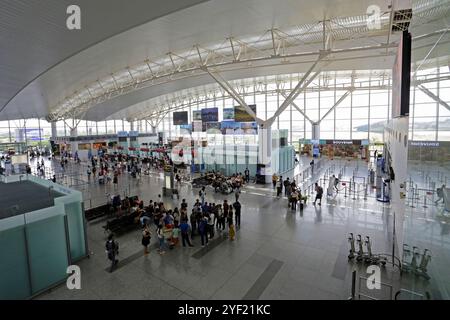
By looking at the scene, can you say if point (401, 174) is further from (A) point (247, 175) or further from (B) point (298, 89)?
(A) point (247, 175)

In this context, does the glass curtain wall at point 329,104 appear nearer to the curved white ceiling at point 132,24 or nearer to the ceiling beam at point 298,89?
the ceiling beam at point 298,89

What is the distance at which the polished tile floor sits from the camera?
547 cm

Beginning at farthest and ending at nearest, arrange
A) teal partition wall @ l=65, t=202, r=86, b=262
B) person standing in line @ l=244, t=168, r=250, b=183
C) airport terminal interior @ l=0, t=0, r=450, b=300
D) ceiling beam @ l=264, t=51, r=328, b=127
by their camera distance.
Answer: person standing in line @ l=244, t=168, r=250, b=183
ceiling beam @ l=264, t=51, r=328, b=127
teal partition wall @ l=65, t=202, r=86, b=262
airport terminal interior @ l=0, t=0, r=450, b=300

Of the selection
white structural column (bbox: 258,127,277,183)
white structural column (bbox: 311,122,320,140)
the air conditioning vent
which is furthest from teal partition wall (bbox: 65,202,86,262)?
white structural column (bbox: 311,122,320,140)

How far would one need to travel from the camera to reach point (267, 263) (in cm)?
704

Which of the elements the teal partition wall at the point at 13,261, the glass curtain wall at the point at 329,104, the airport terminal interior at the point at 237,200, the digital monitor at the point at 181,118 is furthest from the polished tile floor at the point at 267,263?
the glass curtain wall at the point at 329,104

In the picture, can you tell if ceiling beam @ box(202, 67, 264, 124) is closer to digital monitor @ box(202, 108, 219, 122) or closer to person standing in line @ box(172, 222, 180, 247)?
digital monitor @ box(202, 108, 219, 122)

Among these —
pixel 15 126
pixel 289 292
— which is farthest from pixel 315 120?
pixel 15 126

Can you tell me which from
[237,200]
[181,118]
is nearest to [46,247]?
[237,200]

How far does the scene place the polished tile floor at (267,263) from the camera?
547 cm

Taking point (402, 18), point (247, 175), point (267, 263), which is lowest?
point (267, 263)

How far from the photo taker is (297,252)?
766 cm

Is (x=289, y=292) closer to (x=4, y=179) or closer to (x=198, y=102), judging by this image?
(x=4, y=179)

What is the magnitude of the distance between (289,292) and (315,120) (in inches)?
1251
